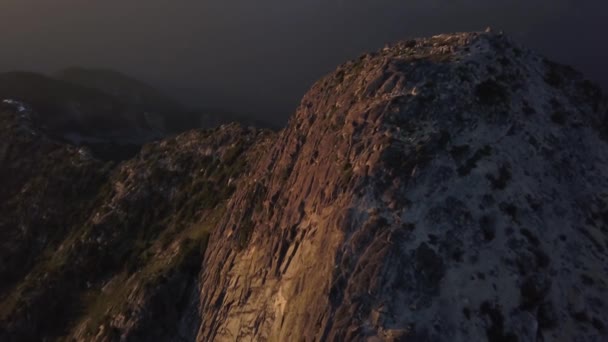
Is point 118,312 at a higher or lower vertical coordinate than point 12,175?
higher

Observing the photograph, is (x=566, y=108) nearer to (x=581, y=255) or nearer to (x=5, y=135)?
(x=581, y=255)

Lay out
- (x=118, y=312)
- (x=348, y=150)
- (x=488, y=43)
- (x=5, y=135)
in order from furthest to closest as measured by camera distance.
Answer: (x=5, y=135) → (x=118, y=312) → (x=488, y=43) → (x=348, y=150)

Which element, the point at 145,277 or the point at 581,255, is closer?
the point at 581,255

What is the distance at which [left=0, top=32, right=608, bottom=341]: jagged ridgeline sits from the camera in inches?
1062

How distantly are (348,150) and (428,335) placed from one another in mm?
16127

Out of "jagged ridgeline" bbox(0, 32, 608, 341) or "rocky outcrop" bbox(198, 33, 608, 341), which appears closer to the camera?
"rocky outcrop" bbox(198, 33, 608, 341)

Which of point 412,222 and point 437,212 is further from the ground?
point 437,212

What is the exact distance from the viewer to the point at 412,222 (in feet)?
96.3

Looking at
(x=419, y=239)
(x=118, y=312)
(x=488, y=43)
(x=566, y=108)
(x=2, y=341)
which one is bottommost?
(x=2, y=341)

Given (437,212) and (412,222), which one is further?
(437,212)

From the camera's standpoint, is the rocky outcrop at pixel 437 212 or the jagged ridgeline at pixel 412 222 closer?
the rocky outcrop at pixel 437 212

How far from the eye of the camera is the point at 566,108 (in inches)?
1486

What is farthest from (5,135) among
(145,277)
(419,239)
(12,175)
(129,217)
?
(419,239)

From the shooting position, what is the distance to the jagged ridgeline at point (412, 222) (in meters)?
27.0
